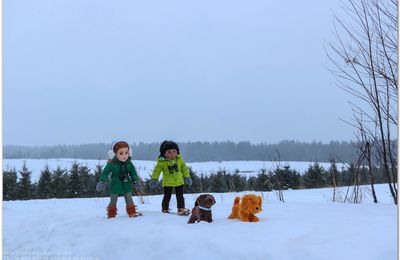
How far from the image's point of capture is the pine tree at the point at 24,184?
16.9m

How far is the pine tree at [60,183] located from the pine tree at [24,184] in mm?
1016

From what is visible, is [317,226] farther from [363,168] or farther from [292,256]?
[363,168]

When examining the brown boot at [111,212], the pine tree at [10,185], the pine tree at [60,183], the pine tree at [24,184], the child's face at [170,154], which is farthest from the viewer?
the pine tree at [60,183]

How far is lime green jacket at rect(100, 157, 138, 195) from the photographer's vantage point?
16.2ft

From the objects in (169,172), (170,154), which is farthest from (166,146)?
(169,172)

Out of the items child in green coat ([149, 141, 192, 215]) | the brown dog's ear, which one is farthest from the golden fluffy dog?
child in green coat ([149, 141, 192, 215])

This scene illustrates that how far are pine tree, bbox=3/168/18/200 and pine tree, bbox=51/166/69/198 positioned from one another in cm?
161

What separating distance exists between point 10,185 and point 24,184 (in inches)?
22.3

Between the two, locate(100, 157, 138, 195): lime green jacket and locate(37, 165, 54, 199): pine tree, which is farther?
locate(37, 165, 54, 199): pine tree

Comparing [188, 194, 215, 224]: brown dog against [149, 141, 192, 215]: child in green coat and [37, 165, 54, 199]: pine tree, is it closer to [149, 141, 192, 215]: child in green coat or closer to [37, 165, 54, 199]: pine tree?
[149, 141, 192, 215]: child in green coat

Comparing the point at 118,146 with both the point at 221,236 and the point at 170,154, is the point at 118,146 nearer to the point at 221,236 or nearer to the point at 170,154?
the point at 170,154

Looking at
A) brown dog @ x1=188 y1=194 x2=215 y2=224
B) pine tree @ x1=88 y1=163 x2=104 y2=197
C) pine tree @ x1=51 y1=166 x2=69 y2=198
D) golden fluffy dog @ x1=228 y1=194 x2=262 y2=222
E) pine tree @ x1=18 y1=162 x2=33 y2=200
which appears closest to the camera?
golden fluffy dog @ x1=228 y1=194 x2=262 y2=222

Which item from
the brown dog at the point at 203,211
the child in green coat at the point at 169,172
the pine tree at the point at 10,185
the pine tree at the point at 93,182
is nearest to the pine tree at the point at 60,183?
the pine tree at the point at 93,182

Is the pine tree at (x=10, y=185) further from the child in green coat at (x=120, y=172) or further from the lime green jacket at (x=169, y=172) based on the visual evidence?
the lime green jacket at (x=169, y=172)
